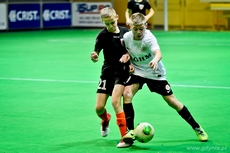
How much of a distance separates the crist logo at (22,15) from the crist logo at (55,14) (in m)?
0.55

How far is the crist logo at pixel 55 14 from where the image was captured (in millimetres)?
32656

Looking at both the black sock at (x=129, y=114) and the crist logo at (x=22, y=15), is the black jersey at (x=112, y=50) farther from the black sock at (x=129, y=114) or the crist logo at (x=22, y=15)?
the crist logo at (x=22, y=15)

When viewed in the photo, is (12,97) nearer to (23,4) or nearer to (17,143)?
(17,143)

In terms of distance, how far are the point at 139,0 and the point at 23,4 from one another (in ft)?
35.2

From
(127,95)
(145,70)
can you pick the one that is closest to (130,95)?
(127,95)

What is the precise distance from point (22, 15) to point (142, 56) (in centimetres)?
2372

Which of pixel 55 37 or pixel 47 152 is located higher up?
pixel 47 152

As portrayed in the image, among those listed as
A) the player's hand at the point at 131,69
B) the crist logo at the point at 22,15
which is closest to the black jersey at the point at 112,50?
the player's hand at the point at 131,69

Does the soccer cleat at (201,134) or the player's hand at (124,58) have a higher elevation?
the player's hand at (124,58)

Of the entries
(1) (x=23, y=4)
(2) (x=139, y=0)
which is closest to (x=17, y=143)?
(2) (x=139, y=0)

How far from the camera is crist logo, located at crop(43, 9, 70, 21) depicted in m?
32.7

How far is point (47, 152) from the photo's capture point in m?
8.01

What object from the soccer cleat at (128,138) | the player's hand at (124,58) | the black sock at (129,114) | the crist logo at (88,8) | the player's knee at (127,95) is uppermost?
the player's hand at (124,58)

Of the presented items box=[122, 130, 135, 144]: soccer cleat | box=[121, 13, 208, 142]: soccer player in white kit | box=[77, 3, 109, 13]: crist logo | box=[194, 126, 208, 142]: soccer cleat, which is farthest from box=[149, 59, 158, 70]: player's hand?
box=[77, 3, 109, 13]: crist logo
